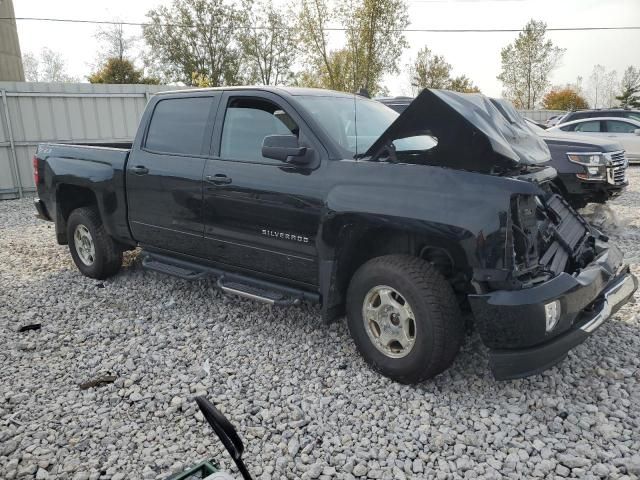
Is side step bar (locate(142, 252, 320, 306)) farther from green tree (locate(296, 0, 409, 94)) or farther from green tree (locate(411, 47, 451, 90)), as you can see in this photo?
green tree (locate(411, 47, 451, 90))

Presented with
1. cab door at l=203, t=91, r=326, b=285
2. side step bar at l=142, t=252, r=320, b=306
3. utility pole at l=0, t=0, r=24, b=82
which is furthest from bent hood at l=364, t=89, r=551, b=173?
utility pole at l=0, t=0, r=24, b=82

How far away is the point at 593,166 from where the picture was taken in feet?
23.8

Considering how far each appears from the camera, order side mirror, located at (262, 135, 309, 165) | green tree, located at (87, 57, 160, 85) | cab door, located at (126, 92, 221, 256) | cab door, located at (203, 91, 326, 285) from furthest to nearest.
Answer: green tree, located at (87, 57, 160, 85), cab door, located at (126, 92, 221, 256), cab door, located at (203, 91, 326, 285), side mirror, located at (262, 135, 309, 165)

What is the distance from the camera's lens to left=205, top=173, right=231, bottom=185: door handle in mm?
4070

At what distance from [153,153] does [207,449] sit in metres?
2.93

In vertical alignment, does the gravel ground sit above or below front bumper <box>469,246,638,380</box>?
below

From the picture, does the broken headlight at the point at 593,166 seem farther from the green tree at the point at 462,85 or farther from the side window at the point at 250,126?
the green tree at the point at 462,85

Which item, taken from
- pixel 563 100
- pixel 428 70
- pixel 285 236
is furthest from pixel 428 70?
pixel 285 236

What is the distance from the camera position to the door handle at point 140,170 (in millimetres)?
4734

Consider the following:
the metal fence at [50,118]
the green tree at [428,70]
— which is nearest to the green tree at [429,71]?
the green tree at [428,70]

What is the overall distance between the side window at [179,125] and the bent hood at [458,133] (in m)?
1.78

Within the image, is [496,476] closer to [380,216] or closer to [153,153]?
[380,216]

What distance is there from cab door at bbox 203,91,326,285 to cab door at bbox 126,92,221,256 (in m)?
0.15

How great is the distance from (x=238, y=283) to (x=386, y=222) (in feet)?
5.11
